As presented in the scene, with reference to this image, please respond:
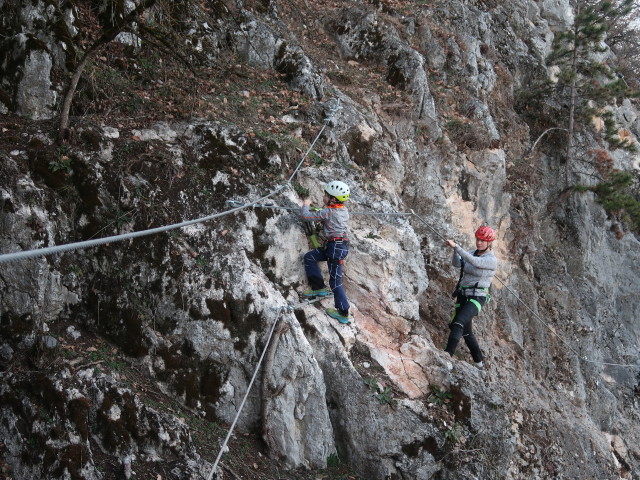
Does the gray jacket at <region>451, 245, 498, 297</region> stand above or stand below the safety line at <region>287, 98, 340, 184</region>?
below

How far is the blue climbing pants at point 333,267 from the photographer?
707 centimetres

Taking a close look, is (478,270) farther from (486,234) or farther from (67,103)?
(67,103)

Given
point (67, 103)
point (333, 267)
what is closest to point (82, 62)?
point (67, 103)

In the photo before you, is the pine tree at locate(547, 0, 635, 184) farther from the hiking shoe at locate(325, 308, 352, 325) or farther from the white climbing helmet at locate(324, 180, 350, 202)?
the hiking shoe at locate(325, 308, 352, 325)

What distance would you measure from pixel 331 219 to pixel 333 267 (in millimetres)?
716

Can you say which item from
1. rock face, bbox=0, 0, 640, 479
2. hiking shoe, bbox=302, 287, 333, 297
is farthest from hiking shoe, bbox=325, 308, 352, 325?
hiking shoe, bbox=302, 287, 333, 297

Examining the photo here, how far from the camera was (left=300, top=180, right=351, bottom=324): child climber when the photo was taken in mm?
7059

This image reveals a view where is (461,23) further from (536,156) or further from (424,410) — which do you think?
(424,410)

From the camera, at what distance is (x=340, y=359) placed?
6.83 m

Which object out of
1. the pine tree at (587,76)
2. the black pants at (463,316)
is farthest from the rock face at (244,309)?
the pine tree at (587,76)

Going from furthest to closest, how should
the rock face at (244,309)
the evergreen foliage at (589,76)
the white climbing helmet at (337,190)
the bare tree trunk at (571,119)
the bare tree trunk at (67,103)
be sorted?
the bare tree trunk at (571,119)
the evergreen foliage at (589,76)
the white climbing helmet at (337,190)
the bare tree trunk at (67,103)
the rock face at (244,309)

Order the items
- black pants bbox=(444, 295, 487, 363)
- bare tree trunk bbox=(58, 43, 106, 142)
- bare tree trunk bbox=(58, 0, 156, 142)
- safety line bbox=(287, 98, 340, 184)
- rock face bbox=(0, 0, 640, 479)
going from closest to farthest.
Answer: rock face bbox=(0, 0, 640, 479) < bare tree trunk bbox=(58, 0, 156, 142) < bare tree trunk bbox=(58, 43, 106, 142) < black pants bbox=(444, 295, 487, 363) < safety line bbox=(287, 98, 340, 184)

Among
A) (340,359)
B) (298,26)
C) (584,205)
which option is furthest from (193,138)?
(584,205)

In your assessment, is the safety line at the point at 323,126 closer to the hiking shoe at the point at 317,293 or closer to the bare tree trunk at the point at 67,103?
the hiking shoe at the point at 317,293
